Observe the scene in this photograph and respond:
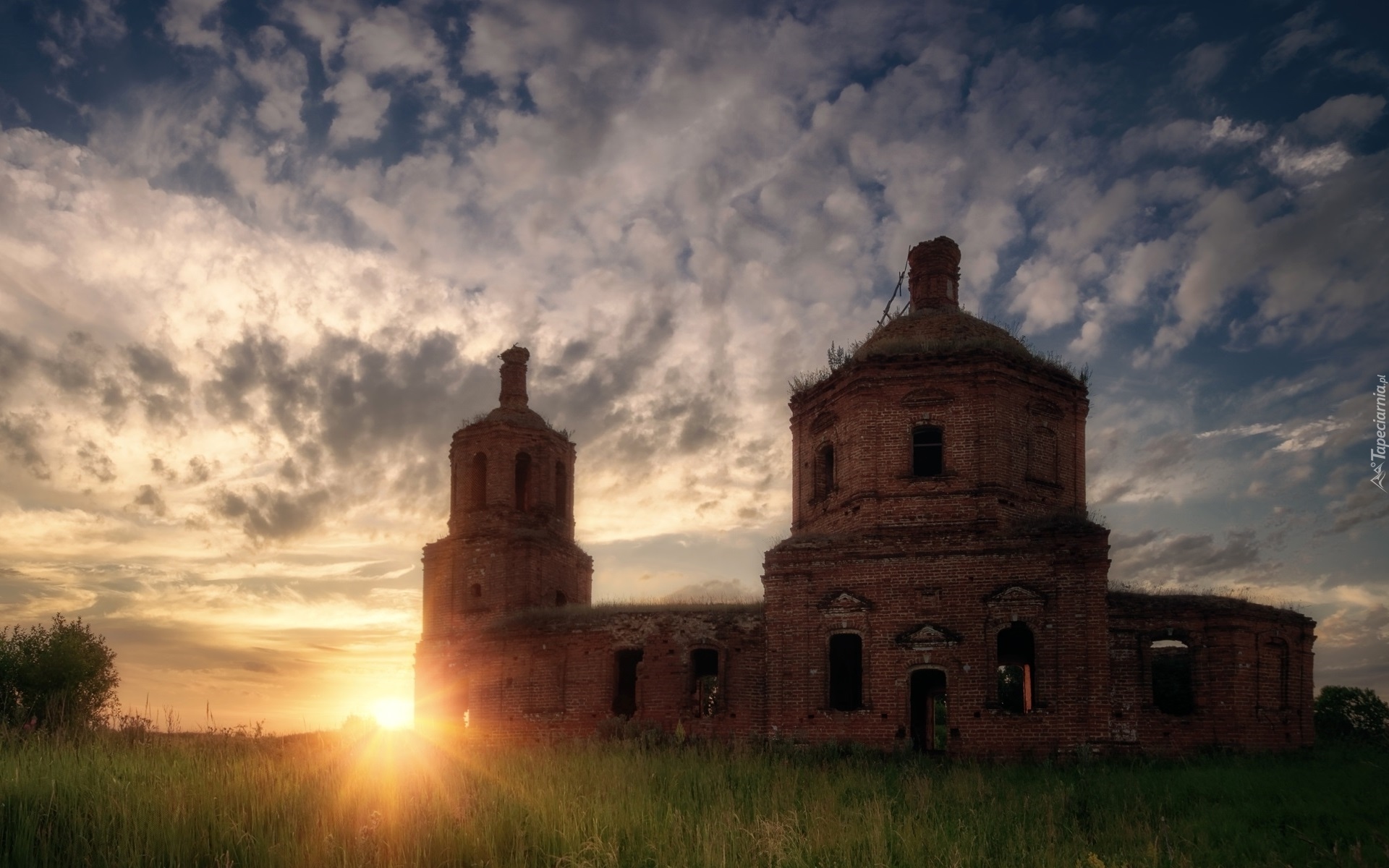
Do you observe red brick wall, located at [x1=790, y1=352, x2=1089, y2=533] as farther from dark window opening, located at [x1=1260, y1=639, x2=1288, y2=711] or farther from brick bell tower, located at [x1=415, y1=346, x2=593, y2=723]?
brick bell tower, located at [x1=415, y1=346, x2=593, y2=723]

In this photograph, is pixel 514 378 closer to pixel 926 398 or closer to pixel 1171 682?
pixel 926 398

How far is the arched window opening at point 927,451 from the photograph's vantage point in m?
21.4

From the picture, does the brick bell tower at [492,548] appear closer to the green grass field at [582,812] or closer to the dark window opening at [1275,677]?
the green grass field at [582,812]

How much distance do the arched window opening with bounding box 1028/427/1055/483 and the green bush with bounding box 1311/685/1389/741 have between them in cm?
1540

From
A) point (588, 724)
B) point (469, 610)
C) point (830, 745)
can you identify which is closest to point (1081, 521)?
point (830, 745)

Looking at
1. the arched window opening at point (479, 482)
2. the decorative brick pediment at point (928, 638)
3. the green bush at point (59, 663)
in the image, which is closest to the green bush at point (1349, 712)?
the decorative brick pediment at point (928, 638)

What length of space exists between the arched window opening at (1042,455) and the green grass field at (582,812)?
7.81 meters

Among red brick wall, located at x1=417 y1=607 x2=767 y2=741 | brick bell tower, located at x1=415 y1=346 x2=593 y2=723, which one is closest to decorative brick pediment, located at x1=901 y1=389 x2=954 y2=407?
red brick wall, located at x1=417 y1=607 x2=767 y2=741

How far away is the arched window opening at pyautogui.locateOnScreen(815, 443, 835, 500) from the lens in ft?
75.4

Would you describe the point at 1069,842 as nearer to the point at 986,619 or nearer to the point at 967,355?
the point at 986,619

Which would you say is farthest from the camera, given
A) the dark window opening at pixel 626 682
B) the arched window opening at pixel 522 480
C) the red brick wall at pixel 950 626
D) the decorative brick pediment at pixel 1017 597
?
the arched window opening at pixel 522 480

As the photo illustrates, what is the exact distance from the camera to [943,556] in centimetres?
2030

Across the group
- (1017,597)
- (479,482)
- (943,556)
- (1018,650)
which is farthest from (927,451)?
(479,482)

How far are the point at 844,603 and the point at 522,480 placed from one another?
34.9 feet
